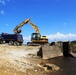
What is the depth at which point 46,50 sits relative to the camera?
1377 inches

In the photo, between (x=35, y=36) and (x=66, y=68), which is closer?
(x=66, y=68)

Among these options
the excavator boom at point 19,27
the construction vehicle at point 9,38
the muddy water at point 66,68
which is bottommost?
the muddy water at point 66,68

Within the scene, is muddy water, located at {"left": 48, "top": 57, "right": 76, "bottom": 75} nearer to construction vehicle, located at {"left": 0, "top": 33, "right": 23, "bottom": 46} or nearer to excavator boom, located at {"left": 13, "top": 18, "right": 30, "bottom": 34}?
construction vehicle, located at {"left": 0, "top": 33, "right": 23, "bottom": 46}

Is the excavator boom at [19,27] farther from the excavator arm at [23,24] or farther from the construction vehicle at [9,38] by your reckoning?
the construction vehicle at [9,38]

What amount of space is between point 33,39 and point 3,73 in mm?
30471

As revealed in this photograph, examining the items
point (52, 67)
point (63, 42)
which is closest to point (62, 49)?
point (63, 42)

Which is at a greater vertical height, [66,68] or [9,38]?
[9,38]

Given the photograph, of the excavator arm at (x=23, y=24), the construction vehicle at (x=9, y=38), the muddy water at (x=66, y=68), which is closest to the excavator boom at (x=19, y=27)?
the excavator arm at (x=23, y=24)

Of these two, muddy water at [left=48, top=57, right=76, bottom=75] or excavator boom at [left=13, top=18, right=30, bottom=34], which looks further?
excavator boom at [left=13, top=18, right=30, bottom=34]

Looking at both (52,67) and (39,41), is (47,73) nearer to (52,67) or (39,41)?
(52,67)

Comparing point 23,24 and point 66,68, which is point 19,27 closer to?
point 23,24

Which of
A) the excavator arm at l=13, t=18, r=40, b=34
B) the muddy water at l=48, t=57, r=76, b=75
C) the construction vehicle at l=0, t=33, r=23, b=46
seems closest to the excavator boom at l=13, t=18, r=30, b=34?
the excavator arm at l=13, t=18, r=40, b=34

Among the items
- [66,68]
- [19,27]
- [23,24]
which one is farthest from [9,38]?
[66,68]

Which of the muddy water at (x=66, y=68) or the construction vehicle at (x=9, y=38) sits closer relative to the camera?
the muddy water at (x=66, y=68)
